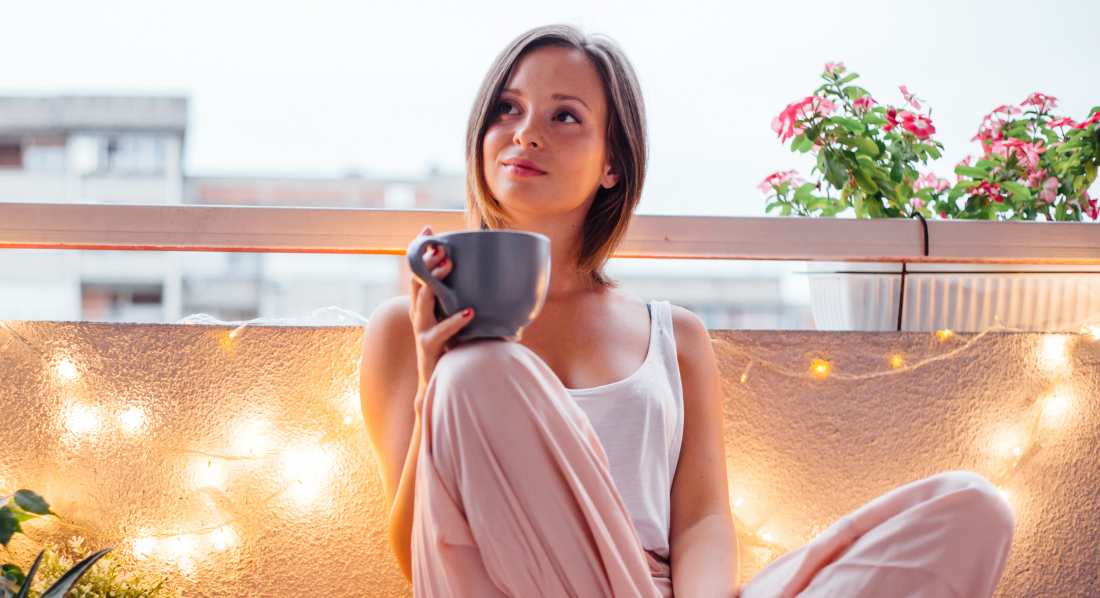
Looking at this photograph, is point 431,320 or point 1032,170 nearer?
point 431,320

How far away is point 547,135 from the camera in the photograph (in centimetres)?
86

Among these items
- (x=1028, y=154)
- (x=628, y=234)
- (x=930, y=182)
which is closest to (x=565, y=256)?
(x=628, y=234)

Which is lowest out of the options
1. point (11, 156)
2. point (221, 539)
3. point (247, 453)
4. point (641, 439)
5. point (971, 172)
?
point (221, 539)

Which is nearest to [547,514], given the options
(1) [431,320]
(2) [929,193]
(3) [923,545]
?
(1) [431,320]

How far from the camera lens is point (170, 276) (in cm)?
104

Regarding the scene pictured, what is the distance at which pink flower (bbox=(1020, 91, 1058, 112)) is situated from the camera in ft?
3.83

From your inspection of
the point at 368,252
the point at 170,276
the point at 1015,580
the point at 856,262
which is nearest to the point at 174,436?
the point at 170,276

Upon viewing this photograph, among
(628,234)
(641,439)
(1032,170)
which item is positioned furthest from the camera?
(1032,170)

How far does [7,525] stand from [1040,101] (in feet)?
5.15

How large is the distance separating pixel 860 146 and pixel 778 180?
144 mm

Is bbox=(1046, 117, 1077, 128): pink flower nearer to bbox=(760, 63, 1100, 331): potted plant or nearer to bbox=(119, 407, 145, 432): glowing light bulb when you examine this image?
bbox=(760, 63, 1100, 331): potted plant

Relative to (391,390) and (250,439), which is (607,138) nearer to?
(391,390)

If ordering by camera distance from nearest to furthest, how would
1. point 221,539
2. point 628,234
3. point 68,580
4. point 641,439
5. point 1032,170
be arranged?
point 68,580, point 641,439, point 221,539, point 628,234, point 1032,170

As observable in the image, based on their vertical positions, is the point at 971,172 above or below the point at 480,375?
above
